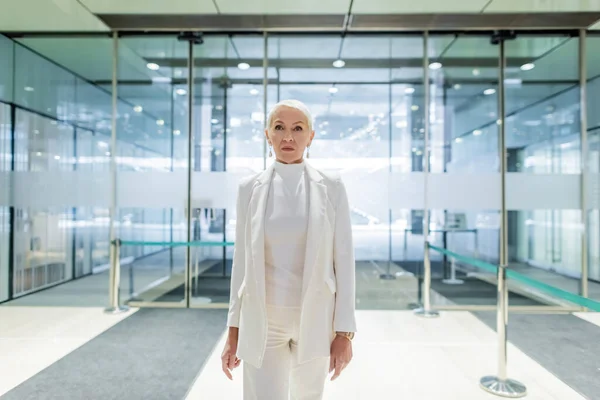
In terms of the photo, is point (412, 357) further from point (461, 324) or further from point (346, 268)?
point (346, 268)

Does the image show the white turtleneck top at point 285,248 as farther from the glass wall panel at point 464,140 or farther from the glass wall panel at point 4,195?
the glass wall panel at point 4,195

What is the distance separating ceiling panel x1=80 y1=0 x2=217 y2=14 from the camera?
4.31m

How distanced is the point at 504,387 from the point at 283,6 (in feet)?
14.0

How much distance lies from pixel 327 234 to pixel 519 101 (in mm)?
4925

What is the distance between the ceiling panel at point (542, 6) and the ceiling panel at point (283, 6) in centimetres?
171

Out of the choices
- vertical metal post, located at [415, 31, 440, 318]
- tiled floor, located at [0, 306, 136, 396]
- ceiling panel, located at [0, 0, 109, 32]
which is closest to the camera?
tiled floor, located at [0, 306, 136, 396]

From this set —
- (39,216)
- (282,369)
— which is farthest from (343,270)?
(39,216)

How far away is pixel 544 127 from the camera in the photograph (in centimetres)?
513

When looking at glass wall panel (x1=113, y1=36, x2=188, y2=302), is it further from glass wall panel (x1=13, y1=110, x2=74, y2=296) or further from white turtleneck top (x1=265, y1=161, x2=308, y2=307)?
white turtleneck top (x1=265, y1=161, x2=308, y2=307)

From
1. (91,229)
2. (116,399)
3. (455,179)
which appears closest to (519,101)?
(455,179)

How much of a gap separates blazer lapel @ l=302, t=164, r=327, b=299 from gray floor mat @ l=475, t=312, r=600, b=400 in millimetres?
2290

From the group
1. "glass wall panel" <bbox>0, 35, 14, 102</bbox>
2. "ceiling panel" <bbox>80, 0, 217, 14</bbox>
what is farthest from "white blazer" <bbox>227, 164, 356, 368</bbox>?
"glass wall panel" <bbox>0, 35, 14, 102</bbox>

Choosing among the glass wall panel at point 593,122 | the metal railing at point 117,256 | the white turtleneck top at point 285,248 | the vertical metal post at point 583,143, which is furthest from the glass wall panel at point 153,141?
the glass wall panel at point 593,122

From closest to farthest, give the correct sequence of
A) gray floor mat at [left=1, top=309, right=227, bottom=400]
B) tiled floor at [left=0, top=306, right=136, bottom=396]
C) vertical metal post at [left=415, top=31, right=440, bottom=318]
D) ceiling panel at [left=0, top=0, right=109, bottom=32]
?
1. gray floor mat at [left=1, top=309, right=227, bottom=400]
2. tiled floor at [left=0, top=306, right=136, bottom=396]
3. ceiling panel at [left=0, top=0, right=109, bottom=32]
4. vertical metal post at [left=415, top=31, right=440, bottom=318]
